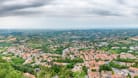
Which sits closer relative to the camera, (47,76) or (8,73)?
(8,73)

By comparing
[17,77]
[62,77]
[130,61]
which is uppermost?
[17,77]

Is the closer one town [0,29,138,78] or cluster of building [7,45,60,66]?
town [0,29,138,78]

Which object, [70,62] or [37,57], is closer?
[70,62]

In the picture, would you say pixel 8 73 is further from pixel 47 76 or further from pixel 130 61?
pixel 130 61

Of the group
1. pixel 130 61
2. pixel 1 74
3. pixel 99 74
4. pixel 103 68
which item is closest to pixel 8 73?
pixel 1 74

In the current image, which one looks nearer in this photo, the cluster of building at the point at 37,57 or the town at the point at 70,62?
the town at the point at 70,62

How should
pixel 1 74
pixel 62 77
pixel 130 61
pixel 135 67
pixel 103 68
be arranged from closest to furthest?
pixel 1 74, pixel 62 77, pixel 103 68, pixel 135 67, pixel 130 61

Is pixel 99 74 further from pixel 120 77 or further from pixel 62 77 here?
pixel 62 77

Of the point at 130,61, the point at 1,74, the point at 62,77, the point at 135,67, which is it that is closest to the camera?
the point at 1,74

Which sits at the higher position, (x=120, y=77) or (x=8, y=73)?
(x=8, y=73)

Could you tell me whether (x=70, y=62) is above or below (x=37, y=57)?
below
